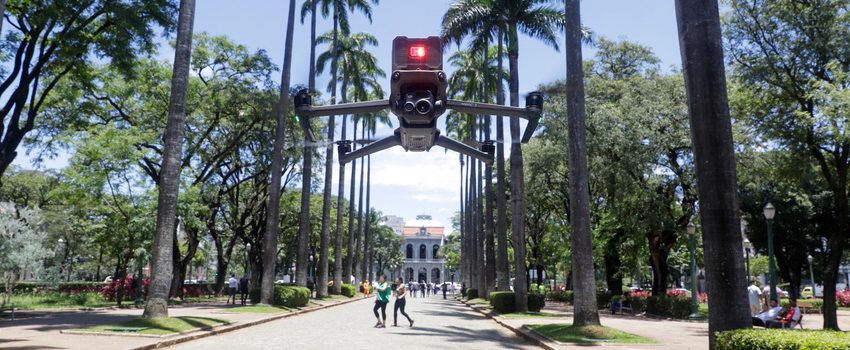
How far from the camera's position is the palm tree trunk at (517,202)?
2248 centimetres

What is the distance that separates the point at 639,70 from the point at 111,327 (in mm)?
28308

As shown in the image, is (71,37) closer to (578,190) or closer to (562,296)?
(578,190)

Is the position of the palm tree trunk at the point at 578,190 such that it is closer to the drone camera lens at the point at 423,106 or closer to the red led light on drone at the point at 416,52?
the drone camera lens at the point at 423,106

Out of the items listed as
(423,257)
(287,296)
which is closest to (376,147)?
(287,296)

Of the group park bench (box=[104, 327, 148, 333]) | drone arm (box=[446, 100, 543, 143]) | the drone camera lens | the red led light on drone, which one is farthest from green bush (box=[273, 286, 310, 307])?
the red led light on drone

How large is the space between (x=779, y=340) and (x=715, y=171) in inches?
80.8

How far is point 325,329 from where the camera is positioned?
54.1ft

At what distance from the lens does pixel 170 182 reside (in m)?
15.5

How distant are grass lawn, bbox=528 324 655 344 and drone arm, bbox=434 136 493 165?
7.80m

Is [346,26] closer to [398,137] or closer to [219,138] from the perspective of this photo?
[219,138]

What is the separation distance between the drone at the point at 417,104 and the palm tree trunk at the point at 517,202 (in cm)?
1683

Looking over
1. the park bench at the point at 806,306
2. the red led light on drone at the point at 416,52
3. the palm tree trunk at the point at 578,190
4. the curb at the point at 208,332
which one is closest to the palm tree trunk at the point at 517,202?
the palm tree trunk at the point at 578,190

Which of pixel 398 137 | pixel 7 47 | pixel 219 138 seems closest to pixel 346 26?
pixel 219 138

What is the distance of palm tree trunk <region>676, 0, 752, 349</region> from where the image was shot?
7098mm
